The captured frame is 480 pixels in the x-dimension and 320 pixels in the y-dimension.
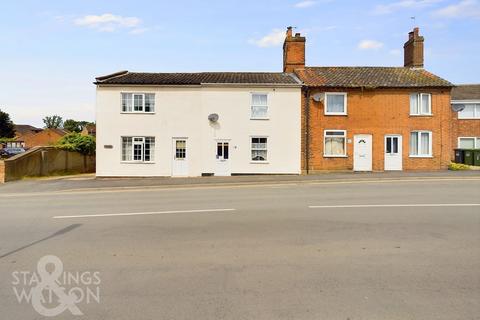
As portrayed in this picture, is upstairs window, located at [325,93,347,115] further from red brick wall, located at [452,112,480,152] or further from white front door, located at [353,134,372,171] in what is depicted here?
red brick wall, located at [452,112,480,152]

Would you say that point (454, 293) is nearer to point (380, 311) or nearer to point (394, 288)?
point (394, 288)

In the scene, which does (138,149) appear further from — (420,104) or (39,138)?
(39,138)

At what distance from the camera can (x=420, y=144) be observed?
77.0ft

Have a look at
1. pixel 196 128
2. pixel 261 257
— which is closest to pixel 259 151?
pixel 196 128

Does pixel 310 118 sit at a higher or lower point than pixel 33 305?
higher

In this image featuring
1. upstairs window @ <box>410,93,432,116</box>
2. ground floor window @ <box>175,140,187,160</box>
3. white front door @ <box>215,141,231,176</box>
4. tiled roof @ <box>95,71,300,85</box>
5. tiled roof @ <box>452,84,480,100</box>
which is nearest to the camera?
white front door @ <box>215,141,231,176</box>

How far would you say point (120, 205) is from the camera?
37.4 feet

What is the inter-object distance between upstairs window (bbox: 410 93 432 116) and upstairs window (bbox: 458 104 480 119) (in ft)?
27.4

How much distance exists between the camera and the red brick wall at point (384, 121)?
2316cm

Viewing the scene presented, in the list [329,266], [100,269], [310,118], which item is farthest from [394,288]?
[310,118]

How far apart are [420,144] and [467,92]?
11.3 m

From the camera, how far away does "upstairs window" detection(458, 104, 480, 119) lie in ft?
97.0

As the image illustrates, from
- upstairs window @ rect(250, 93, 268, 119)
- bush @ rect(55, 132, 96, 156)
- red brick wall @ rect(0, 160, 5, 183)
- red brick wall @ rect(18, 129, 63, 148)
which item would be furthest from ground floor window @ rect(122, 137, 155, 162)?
red brick wall @ rect(18, 129, 63, 148)

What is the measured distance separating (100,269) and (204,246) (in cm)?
177
